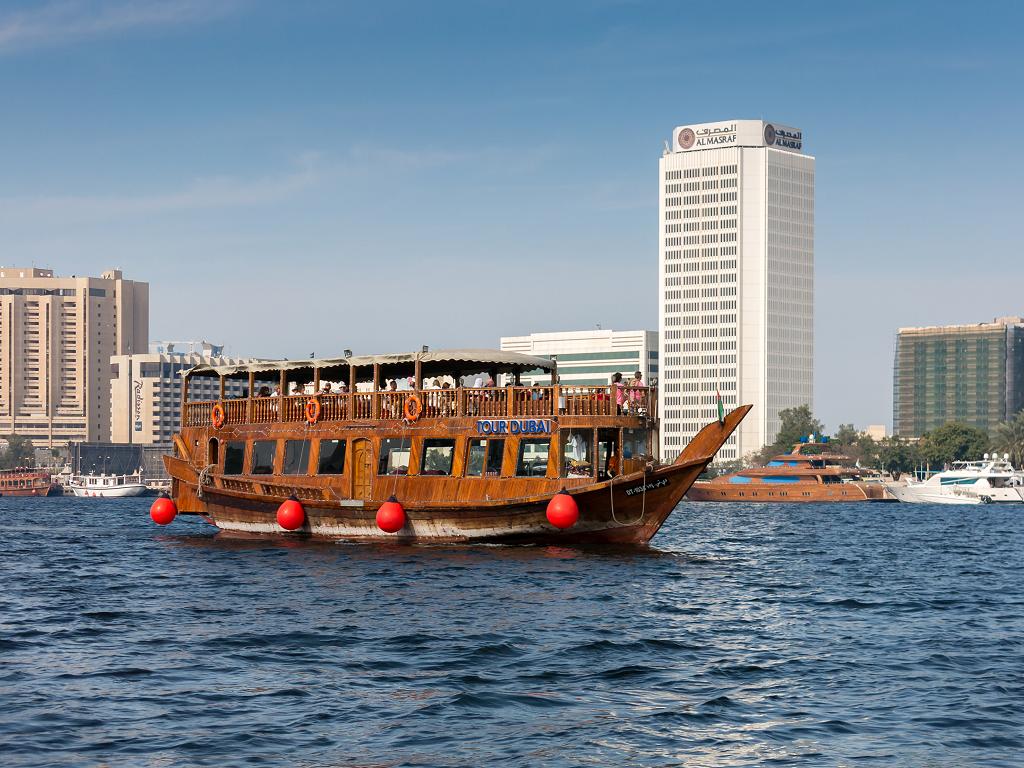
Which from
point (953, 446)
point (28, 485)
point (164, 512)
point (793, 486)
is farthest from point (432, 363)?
point (28, 485)

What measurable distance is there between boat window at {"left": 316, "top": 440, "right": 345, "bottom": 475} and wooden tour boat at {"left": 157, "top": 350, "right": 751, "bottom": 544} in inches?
1.5

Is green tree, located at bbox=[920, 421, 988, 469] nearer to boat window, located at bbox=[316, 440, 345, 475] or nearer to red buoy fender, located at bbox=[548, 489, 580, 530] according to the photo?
boat window, located at bbox=[316, 440, 345, 475]

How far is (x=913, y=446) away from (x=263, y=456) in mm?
140041

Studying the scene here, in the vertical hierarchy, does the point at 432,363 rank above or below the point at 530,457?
above

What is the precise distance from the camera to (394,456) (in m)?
36.2

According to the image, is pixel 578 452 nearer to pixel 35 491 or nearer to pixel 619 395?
pixel 619 395

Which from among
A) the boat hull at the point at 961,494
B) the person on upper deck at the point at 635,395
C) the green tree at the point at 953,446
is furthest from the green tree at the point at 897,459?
the person on upper deck at the point at 635,395

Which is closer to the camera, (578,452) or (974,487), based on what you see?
(578,452)

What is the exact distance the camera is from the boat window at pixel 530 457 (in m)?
33.8

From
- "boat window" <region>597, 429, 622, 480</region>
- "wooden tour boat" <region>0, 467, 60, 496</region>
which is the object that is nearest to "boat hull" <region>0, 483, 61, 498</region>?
"wooden tour boat" <region>0, 467, 60, 496</region>

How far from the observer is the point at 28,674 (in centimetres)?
1803

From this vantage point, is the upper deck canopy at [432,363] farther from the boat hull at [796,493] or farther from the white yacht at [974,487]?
the boat hull at [796,493]

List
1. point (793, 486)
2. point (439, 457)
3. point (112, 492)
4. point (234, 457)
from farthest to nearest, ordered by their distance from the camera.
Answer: point (112, 492) < point (793, 486) < point (234, 457) < point (439, 457)

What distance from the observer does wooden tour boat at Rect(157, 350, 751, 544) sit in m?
32.9
